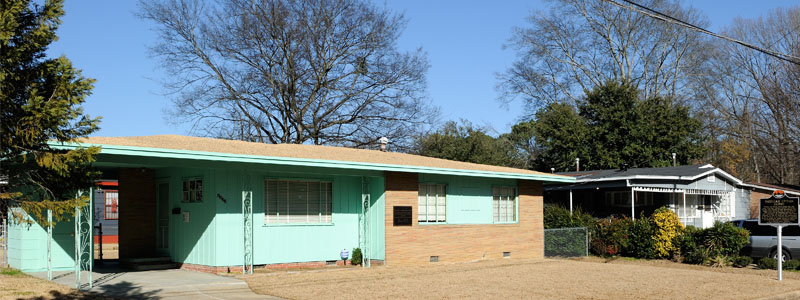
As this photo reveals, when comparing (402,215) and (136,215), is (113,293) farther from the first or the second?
(402,215)

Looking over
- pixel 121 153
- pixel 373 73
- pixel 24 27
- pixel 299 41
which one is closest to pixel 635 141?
pixel 373 73

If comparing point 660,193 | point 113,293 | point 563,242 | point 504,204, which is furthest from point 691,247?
point 113,293

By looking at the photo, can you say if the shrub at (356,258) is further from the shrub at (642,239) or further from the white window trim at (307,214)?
the shrub at (642,239)

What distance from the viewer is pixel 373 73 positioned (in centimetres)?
3800

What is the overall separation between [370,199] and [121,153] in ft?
25.7

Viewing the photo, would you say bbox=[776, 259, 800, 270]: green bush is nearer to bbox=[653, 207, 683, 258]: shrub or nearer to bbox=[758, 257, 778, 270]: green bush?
bbox=[758, 257, 778, 270]: green bush

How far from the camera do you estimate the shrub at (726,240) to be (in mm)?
22625

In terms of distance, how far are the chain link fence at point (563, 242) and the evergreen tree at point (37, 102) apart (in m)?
16.9

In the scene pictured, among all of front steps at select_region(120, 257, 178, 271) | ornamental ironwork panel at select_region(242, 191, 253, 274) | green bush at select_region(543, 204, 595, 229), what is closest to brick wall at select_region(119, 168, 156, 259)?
front steps at select_region(120, 257, 178, 271)

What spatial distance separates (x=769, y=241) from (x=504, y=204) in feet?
26.4

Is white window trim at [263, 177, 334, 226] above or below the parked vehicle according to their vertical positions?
above

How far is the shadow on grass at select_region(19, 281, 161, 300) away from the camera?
13.0 meters

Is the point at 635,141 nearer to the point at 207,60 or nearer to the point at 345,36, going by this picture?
the point at 345,36

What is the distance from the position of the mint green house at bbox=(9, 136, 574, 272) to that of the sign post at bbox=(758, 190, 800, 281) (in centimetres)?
711
